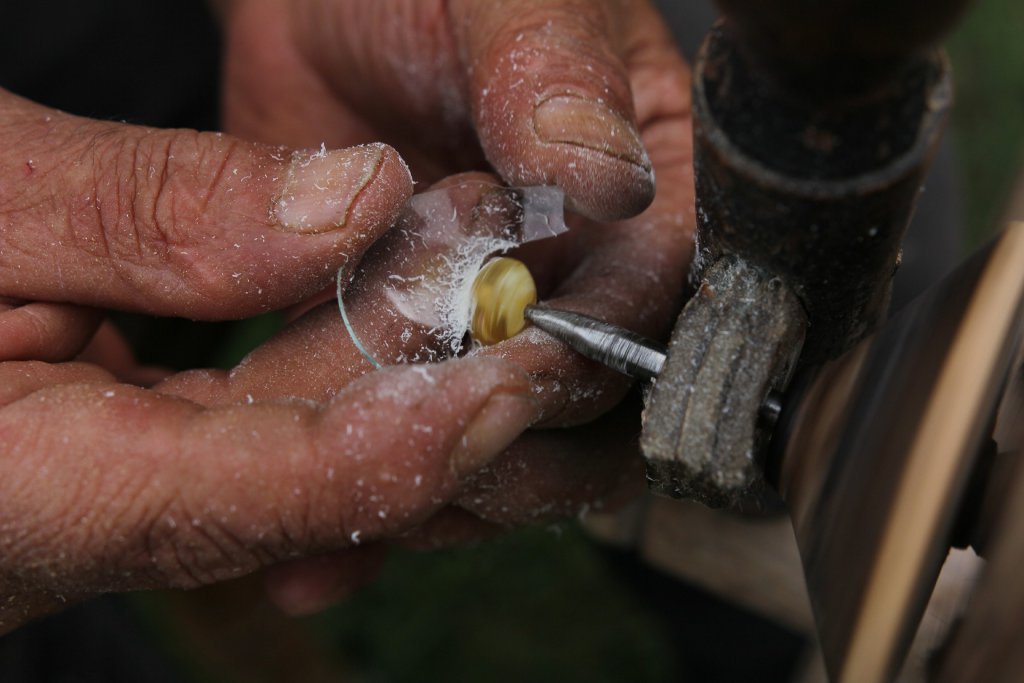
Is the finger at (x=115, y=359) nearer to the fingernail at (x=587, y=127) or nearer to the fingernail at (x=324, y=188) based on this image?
the fingernail at (x=324, y=188)

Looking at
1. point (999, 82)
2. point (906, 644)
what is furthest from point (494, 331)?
point (999, 82)

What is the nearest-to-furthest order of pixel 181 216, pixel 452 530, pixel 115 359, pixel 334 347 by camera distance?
1. pixel 181 216
2. pixel 334 347
3. pixel 452 530
4. pixel 115 359

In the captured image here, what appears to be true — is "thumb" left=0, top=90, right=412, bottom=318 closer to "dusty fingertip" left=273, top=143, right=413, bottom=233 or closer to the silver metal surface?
"dusty fingertip" left=273, top=143, right=413, bottom=233

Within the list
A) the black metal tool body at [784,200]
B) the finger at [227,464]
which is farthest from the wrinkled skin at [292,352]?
the black metal tool body at [784,200]

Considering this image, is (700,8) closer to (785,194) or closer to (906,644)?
(785,194)

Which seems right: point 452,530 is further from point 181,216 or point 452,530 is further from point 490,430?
point 181,216

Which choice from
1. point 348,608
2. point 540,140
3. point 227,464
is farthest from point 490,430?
point 348,608
